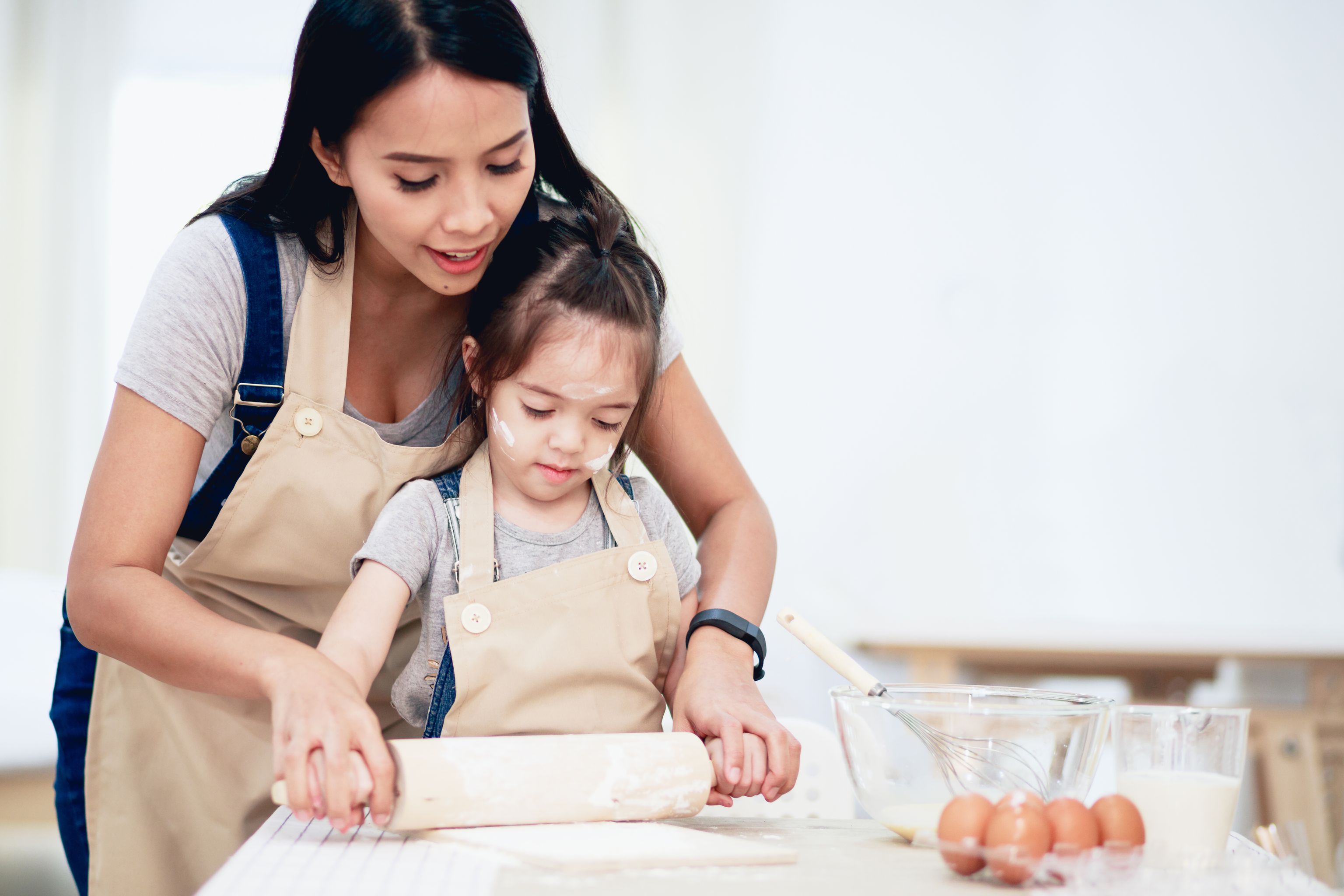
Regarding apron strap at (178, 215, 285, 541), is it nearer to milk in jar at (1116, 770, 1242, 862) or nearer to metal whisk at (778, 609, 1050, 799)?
metal whisk at (778, 609, 1050, 799)

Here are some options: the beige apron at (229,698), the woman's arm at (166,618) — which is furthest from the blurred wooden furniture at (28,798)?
the woman's arm at (166,618)

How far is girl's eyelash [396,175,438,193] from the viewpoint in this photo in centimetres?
95

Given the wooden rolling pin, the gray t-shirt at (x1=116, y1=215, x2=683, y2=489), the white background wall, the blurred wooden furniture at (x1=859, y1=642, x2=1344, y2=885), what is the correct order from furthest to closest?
the white background wall < the blurred wooden furniture at (x1=859, y1=642, x2=1344, y2=885) < the gray t-shirt at (x1=116, y1=215, x2=683, y2=489) < the wooden rolling pin

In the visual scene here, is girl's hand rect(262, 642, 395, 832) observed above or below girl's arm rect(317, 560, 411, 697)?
below

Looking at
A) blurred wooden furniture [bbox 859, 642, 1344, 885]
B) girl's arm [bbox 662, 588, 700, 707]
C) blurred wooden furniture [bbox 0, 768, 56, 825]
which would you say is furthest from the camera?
blurred wooden furniture [bbox 859, 642, 1344, 885]

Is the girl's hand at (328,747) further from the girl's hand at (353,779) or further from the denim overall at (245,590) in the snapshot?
the denim overall at (245,590)

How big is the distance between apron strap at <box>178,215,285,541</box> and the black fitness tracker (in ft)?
1.38

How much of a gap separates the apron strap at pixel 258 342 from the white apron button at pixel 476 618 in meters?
0.26

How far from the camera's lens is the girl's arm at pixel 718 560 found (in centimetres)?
92

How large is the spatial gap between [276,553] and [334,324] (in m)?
0.22

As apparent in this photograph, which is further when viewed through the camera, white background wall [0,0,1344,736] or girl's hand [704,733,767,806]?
white background wall [0,0,1344,736]

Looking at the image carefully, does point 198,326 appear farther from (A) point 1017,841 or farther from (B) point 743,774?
(A) point 1017,841

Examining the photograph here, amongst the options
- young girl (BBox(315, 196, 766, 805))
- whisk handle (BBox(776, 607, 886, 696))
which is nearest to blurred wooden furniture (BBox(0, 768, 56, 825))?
young girl (BBox(315, 196, 766, 805))

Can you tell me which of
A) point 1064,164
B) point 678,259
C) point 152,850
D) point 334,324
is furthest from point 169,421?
point 1064,164
